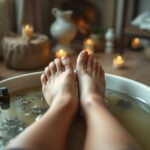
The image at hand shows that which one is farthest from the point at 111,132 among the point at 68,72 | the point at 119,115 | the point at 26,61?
the point at 26,61

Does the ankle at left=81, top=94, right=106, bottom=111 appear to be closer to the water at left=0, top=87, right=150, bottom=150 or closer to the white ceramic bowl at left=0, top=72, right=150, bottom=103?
the water at left=0, top=87, right=150, bottom=150

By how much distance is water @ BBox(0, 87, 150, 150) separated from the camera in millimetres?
1065

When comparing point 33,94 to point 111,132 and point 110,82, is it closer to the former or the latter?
point 110,82

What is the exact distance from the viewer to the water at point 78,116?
1.07 m

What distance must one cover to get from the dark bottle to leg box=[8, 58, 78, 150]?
0.55 feet

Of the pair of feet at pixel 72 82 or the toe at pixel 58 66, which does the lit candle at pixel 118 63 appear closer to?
the pair of feet at pixel 72 82

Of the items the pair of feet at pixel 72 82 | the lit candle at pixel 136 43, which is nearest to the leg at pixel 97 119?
the pair of feet at pixel 72 82

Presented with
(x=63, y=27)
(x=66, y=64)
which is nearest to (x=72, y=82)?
(x=66, y=64)

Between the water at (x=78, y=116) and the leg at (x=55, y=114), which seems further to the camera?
the water at (x=78, y=116)

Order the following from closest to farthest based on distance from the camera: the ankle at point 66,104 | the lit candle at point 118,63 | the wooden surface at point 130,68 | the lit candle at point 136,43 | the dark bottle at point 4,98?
the ankle at point 66,104 < the dark bottle at point 4,98 < the wooden surface at point 130,68 < the lit candle at point 118,63 < the lit candle at point 136,43

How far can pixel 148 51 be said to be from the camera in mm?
2387

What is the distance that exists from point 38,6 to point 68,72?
4.11 feet

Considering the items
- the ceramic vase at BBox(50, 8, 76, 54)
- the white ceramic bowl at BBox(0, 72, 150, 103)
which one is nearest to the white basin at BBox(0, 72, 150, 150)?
the white ceramic bowl at BBox(0, 72, 150, 103)

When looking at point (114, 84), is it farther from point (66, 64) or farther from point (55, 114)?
point (55, 114)
